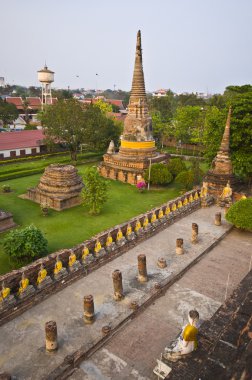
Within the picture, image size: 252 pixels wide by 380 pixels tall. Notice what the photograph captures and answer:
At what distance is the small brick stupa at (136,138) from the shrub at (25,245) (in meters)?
16.7

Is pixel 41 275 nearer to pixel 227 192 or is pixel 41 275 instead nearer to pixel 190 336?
pixel 190 336

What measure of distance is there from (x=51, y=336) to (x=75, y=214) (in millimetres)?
12465

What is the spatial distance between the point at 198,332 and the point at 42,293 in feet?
20.8

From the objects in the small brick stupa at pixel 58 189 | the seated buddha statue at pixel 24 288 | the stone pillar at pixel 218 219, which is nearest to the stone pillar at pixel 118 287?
the seated buddha statue at pixel 24 288

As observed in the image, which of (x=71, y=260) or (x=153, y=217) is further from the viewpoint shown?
(x=153, y=217)

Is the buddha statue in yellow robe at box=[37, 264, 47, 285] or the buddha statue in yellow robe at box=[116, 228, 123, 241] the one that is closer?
the buddha statue in yellow robe at box=[37, 264, 47, 285]

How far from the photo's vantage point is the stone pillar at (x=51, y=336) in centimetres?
893

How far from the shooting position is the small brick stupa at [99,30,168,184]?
30.5m

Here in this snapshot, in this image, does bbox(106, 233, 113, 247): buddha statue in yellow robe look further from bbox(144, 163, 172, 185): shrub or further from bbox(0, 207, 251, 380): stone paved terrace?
bbox(144, 163, 172, 185): shrub

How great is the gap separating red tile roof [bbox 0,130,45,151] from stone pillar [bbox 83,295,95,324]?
1157 inches

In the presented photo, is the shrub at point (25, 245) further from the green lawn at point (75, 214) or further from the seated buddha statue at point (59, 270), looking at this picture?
the seated buddha statue at point (59, 270)

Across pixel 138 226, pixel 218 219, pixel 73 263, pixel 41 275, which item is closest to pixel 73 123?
pixel 138 226

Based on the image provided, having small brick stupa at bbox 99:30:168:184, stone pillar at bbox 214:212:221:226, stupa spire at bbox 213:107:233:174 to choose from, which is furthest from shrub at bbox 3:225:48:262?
small brick stupa at bbox 99:30:168:184

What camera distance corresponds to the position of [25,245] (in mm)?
13664
